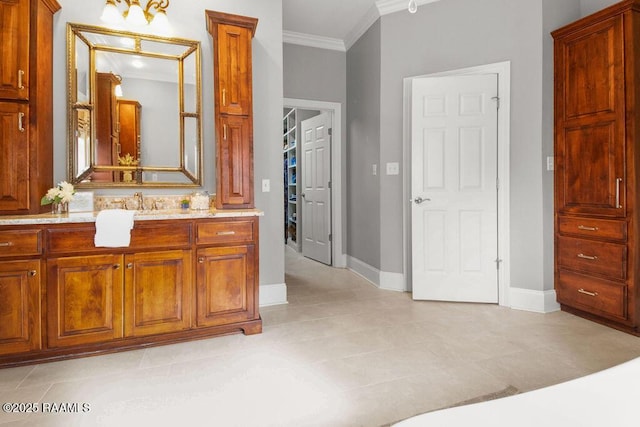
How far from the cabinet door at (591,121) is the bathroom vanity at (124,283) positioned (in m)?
2.65

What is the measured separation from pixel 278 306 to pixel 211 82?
2.09 m

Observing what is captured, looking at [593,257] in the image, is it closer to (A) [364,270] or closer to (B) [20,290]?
(A) [364,270]

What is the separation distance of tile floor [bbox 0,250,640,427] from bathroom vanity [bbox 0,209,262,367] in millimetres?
121

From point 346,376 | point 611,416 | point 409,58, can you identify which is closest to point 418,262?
point 346,376

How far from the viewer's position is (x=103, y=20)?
2660mm

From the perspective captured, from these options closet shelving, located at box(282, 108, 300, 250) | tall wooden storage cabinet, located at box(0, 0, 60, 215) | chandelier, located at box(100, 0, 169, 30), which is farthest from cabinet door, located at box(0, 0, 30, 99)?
closet shelving, located at box(282, 108, 300, 250)

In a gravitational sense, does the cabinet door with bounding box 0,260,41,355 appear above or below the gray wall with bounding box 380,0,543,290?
below

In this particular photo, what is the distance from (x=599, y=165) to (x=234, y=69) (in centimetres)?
299

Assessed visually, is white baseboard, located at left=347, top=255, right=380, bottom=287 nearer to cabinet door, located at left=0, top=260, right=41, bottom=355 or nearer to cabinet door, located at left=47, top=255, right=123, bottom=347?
cabinet door, located at left=47, top=255, right=123, bottom=347

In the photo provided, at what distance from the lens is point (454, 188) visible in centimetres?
340

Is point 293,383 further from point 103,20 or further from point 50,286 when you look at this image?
point 103,20

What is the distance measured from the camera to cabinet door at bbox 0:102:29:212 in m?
2.24

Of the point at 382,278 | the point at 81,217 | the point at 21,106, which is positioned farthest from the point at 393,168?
the point at 21,106

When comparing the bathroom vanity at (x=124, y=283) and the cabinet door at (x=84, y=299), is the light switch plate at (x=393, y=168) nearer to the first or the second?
the bathroom vanity at (x=124, y=283)
